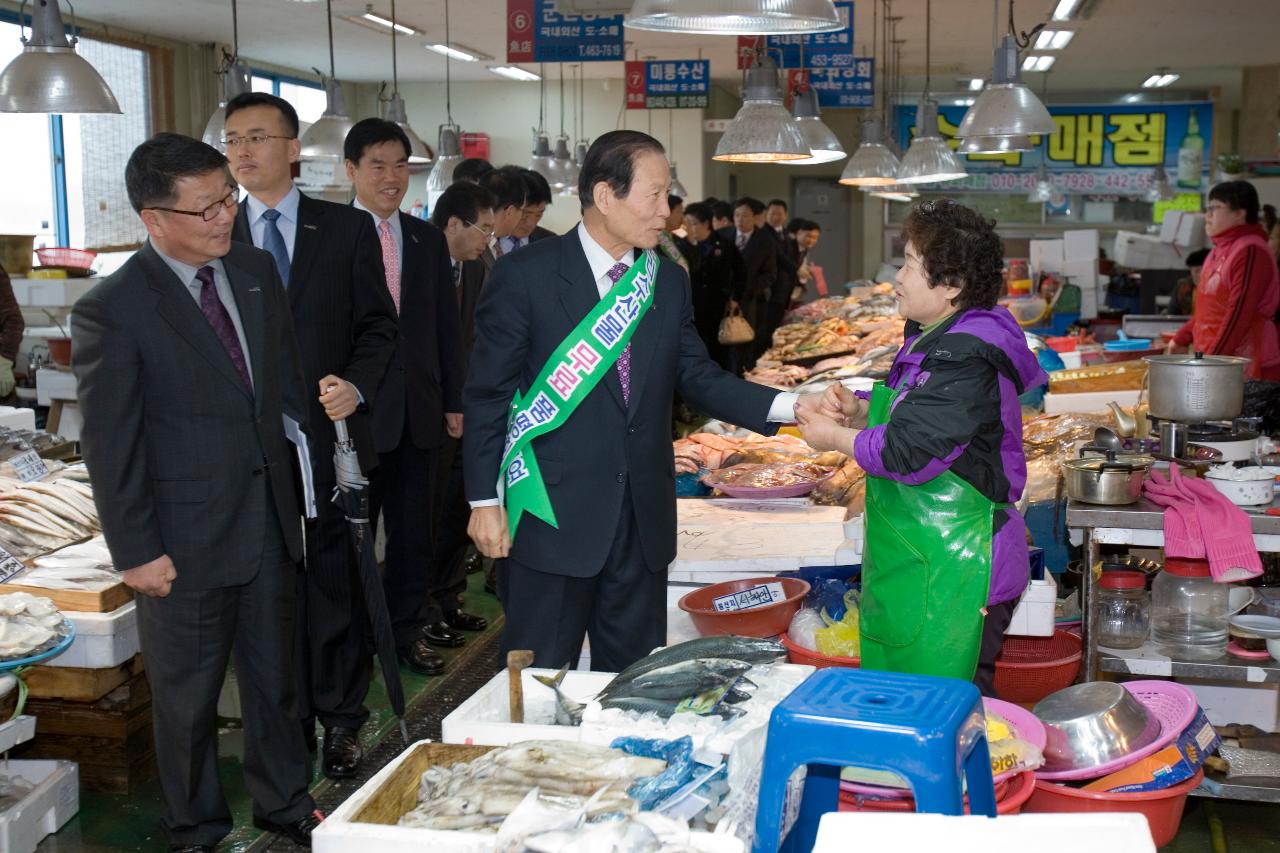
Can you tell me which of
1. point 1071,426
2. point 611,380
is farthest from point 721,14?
point 1071,426

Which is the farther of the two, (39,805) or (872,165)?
(872,165)

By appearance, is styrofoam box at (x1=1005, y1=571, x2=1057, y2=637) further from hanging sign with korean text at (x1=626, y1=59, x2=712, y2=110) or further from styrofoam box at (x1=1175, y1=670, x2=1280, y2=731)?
hanging sign with korean text at (x1=626, y1=59, x2=712, y2=110)

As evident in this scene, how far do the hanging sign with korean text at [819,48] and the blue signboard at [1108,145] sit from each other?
973 centimetres

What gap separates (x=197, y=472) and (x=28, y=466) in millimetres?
2218

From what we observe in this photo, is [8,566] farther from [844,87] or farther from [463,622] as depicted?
[844,87]

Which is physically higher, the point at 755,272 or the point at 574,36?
the point at 574,36

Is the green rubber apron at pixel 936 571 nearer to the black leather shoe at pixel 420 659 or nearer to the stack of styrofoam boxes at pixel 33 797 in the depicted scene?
the stack of styrofoam boxes at pixel 33 797

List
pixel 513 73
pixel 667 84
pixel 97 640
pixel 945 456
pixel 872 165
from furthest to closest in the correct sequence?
pixel 513 73, pixel 667 84, pixel 872 165, pixel 97 640, pixel 945 456

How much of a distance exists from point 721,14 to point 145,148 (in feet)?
4.88

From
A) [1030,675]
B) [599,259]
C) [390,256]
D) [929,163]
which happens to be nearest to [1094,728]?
[1030,675]

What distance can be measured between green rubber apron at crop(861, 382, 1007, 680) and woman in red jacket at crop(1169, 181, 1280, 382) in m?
4.93

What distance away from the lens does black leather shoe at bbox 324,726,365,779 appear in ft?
13.8

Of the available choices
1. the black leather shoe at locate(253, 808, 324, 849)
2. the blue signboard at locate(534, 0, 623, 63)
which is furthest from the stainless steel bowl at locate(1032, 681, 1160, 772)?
the blue signboard at locate(534, 0, 623, 63)

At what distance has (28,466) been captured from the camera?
5.08 meters
